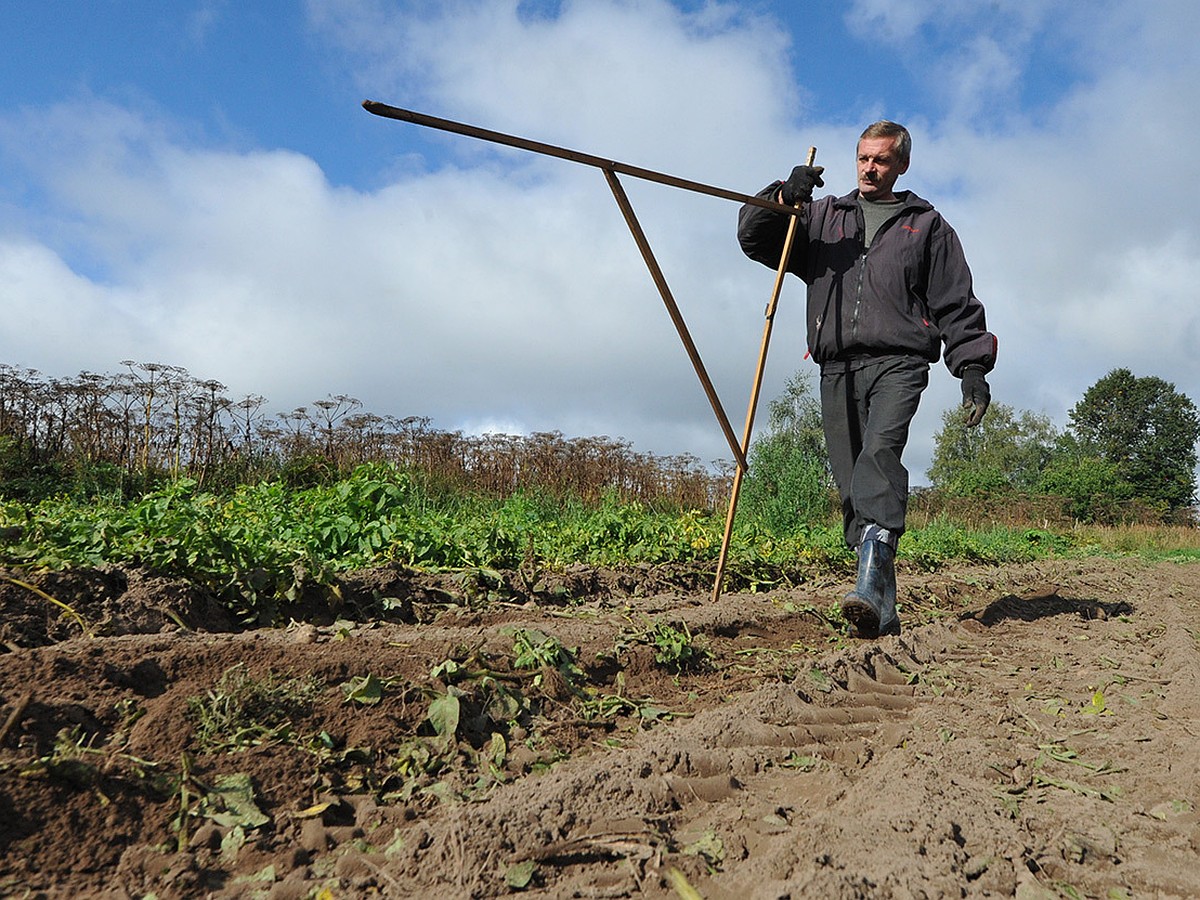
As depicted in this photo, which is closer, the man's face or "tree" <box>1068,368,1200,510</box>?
the man's face

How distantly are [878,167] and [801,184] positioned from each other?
0.41 m

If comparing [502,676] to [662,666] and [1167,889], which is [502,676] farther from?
[1167,889]

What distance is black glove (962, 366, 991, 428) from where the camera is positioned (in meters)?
4.46

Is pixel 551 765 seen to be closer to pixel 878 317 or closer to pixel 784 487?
pixel 878 317

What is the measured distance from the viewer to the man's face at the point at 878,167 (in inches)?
180

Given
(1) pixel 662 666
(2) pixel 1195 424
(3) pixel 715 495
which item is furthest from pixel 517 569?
(2) pixel 1195 424

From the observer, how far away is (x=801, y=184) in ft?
15.3

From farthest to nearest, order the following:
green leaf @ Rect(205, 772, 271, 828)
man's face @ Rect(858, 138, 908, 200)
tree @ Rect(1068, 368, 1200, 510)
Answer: tree @ Rect(1068, 368, 1200, 510), man's face @ Rect(858, 138, 908, 200), green leaf @ Rect(205, 772, 271, 828)

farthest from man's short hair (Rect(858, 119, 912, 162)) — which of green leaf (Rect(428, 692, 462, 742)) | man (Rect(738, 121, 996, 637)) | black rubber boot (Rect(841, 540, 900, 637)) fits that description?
green leaf (Rect(428, 692, 462, 742))


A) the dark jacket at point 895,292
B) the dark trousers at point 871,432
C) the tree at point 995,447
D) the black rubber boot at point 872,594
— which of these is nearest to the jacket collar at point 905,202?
the dark jacket at point 895,292

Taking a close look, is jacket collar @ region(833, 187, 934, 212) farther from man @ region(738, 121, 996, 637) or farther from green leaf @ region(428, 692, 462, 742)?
green leaf @ region(428, 692, 462, 742)

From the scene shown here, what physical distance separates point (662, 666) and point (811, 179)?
2879mm

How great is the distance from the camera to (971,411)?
4.48 metres

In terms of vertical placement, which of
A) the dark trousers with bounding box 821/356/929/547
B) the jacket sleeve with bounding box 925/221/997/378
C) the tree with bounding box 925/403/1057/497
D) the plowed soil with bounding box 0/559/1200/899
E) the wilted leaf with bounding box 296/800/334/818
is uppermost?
the tree with bounding box 925/403/1057/497
